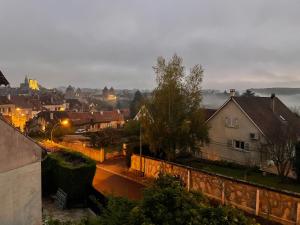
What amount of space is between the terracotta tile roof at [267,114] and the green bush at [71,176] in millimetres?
18618

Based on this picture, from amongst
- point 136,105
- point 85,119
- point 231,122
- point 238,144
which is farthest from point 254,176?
point 85,119

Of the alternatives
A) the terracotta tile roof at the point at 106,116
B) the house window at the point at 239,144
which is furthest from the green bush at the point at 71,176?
the terracotta tile roof at the point at 106,116

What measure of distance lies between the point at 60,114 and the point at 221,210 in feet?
266

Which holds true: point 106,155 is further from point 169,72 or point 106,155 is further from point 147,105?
point 169,72

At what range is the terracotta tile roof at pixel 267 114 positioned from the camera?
113ft

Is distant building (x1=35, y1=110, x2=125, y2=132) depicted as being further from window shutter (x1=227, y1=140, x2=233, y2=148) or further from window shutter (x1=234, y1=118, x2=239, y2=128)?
window shutter (x1=234, y1=118, x2=239, y2=128)

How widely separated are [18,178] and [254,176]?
22.8 meters

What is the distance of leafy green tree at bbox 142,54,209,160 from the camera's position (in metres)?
27.4

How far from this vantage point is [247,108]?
36.5 m

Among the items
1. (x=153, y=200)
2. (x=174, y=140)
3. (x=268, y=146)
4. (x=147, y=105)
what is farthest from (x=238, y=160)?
(x=153, y=200)

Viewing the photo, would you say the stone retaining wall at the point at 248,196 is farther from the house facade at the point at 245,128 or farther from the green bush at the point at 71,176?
the house facade at the point at 245,128

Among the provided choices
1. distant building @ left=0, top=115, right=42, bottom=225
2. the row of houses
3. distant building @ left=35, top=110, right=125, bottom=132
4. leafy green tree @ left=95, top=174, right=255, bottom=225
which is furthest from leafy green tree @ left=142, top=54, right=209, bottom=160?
the row of houses

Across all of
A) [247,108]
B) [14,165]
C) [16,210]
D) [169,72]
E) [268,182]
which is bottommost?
[268,182]

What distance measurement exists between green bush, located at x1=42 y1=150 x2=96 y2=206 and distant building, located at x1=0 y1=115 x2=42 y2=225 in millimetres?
6300
